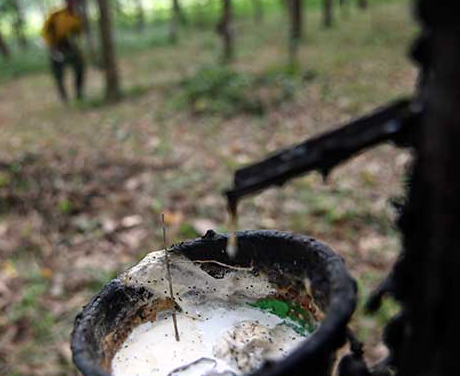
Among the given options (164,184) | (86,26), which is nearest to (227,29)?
(86,26)

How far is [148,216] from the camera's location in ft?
13.2

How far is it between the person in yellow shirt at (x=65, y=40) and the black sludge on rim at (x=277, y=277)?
7.30 metres

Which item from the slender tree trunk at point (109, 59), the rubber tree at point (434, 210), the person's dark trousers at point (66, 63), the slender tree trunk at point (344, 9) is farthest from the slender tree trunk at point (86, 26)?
the rubber tree at point (434, 210)

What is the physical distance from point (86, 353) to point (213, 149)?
4.27 metres

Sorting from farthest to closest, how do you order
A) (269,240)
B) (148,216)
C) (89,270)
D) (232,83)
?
1. (232,83)
2. (148,216)
3. (89,270)
4. (269,240)

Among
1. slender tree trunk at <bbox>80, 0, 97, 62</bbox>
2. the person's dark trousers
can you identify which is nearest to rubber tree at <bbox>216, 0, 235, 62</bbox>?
the person's dark trousers

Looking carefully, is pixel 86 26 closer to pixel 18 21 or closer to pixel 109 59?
pixel 109 59

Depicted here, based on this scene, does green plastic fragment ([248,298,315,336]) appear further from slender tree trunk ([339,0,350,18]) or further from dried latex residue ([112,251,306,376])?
slender tree trunk ([339,0,350,18])

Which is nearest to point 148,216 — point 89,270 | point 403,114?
point 89,270

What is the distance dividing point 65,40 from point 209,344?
778cm

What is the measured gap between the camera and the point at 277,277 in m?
1.25

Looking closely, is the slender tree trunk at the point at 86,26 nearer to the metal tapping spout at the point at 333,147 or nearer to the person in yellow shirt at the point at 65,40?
the person in yellow shirt at the point at 65,40

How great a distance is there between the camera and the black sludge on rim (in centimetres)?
89

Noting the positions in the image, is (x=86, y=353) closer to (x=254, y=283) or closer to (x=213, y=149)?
(x=254, y=283)
